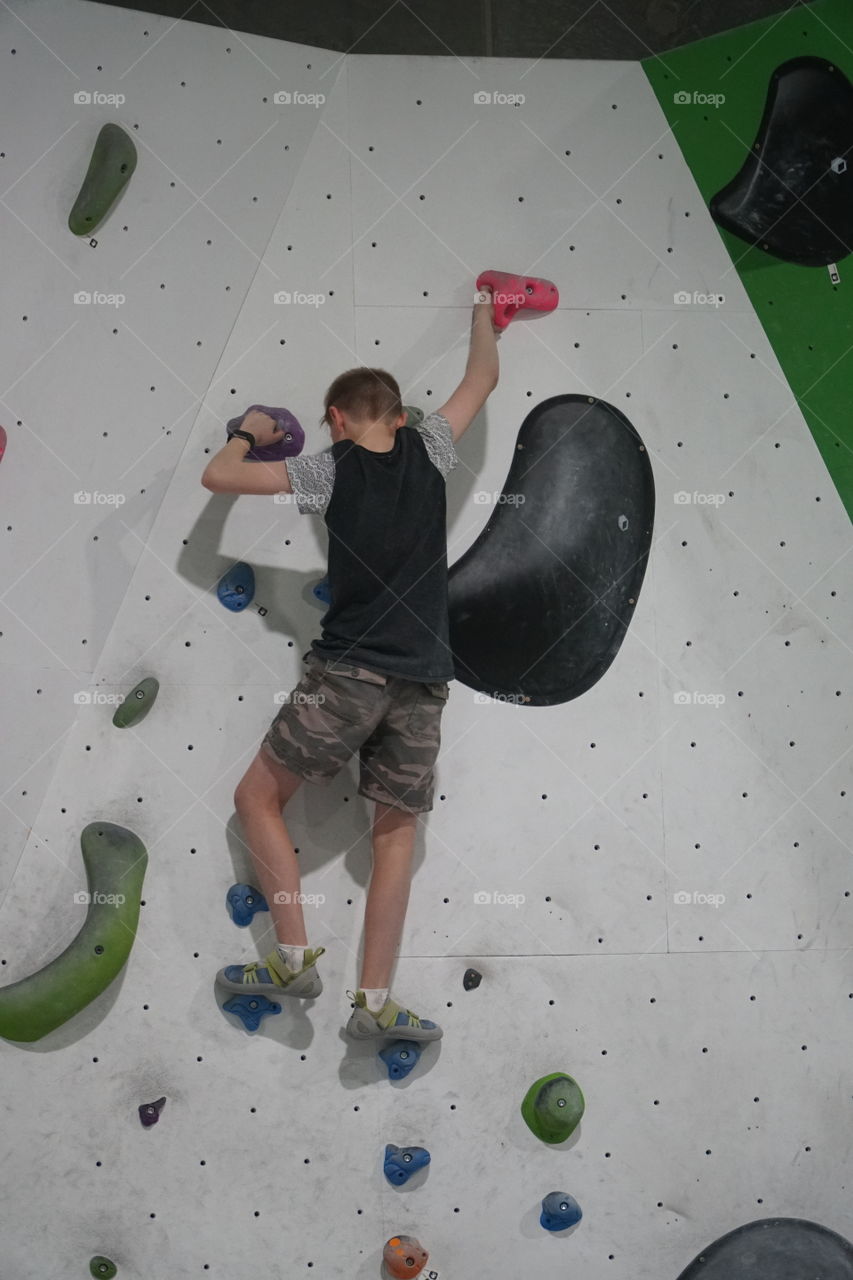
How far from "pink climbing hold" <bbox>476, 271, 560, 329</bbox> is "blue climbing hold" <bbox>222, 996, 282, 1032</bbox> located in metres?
1.53

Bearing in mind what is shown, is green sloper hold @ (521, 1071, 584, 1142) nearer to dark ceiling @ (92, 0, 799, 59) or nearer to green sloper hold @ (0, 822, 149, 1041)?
green sloper hold @ (0, 822, 149, 1041)

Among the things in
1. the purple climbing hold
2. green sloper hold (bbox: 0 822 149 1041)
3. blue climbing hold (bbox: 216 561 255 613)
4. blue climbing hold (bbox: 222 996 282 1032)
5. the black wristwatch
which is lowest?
blue climbing hold (bbox: 222 996 282 1032)

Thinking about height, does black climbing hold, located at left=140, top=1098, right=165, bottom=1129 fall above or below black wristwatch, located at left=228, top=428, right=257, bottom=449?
below

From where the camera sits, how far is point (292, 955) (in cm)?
229

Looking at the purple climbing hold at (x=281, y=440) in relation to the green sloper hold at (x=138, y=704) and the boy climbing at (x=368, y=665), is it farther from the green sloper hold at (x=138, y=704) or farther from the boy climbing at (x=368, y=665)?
the green sloper hold at (x=138, y=704)

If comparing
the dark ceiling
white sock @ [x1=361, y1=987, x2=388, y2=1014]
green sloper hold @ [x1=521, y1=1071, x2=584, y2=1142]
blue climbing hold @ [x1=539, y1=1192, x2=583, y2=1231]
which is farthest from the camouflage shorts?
the dark ceiling

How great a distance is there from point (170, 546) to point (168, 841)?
24.8 inches

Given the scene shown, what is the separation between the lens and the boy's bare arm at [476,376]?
2.38 meters

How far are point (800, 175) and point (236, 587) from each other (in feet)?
5.17

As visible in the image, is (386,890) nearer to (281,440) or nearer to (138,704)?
(138,704)

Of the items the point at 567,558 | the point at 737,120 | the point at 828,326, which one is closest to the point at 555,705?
the point at 567,558

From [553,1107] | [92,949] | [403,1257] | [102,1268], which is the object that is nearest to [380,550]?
[92,949]

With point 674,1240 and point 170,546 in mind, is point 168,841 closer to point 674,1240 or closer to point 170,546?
point 170,546

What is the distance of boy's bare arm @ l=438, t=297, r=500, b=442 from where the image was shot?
2.38 metres
